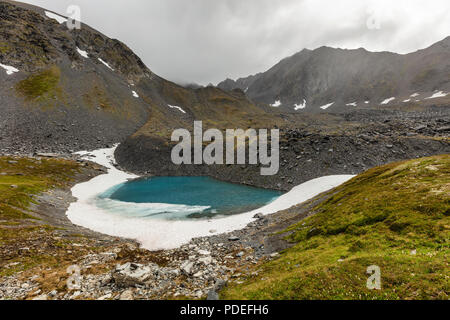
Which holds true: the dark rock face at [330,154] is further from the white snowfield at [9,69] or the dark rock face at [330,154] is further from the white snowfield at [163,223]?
the white snowfield at [9,69]

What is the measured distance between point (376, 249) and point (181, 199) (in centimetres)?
5112

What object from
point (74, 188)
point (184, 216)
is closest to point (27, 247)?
point (184, 216)

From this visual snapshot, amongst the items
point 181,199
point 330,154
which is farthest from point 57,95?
point 330,154

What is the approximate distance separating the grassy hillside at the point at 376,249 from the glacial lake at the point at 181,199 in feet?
83.6

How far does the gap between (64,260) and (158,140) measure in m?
91.7

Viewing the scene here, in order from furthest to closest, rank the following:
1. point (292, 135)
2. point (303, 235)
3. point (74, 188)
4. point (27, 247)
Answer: point (292, 135), point (74, 188), point (303, 235), point (27, 247)

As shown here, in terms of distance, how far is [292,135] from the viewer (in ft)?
293

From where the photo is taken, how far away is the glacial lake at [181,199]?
46925 mm

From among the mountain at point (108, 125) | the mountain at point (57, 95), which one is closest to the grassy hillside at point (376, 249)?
the mountain at point (108, 125)

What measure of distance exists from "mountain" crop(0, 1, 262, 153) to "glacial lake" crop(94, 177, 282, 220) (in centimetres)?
6401

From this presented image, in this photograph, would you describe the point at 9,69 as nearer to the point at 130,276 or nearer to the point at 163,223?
the point at 163,223

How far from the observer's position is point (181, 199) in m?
60.1
